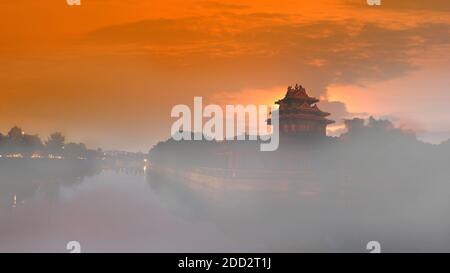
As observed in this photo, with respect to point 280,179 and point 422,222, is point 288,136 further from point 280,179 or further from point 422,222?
point 422,222

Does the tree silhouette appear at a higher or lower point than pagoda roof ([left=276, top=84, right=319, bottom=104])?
higher

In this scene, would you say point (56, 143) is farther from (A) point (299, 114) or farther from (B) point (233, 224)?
(B) point (233, 224)

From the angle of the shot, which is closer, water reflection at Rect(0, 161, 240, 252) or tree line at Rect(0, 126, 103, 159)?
water reflection at Rect(0, 161, 240, 252)

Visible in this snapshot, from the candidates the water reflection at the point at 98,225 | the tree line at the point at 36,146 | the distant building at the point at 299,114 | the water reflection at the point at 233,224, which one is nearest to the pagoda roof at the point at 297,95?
the distant building at the point at 299,114

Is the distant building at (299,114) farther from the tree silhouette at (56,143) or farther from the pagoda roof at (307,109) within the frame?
the tree silhouette at (56,143)

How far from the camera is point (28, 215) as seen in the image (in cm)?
3016

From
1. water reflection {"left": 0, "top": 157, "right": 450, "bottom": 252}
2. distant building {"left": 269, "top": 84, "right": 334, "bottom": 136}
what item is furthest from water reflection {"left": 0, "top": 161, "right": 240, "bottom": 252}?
distant building {"left": 269, "top": 84, "right": 334, "bottom": 136}

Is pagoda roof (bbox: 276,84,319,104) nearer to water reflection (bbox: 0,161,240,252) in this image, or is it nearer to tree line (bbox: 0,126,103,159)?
water reflection (bbox: 0,161,240,252)

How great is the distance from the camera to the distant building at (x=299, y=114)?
3656 cm

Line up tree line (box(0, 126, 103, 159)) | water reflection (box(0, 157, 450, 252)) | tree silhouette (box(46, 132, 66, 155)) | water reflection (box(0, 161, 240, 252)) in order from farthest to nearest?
tree silhouette (box(46, 132, 66, 155))
tree line (box(0, 126, 103, 159))
water reflection (box(0, 161, 240, 252))
water reflection (box(0, 157, 450, 252))

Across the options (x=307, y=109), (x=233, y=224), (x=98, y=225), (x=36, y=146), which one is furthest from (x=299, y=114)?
(x=36, y=146)

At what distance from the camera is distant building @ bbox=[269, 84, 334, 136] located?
3656cm

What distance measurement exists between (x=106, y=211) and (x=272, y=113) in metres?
13.9
